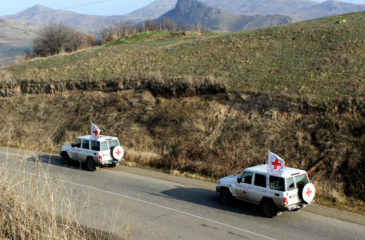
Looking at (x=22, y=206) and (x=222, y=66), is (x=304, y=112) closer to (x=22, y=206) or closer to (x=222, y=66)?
(x=222, y=66)

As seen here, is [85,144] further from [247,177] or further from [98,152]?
[247,177]

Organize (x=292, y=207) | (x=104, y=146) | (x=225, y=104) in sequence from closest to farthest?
(x=292, y=207) → (x=104, y=146) → (x=225, y=104)

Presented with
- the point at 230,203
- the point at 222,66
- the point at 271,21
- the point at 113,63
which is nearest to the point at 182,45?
the point at 113,63

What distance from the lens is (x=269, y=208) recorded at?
37.9 feet

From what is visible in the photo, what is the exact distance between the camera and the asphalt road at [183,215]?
998cm

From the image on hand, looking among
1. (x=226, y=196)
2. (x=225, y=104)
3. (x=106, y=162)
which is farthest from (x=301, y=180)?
(x=225, y=104)

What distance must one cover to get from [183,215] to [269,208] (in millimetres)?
2778

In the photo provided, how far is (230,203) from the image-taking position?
12.9 meters

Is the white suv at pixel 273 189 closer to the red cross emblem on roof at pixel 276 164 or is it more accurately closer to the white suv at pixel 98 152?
the red cross emblem on roof at pixel 276 164

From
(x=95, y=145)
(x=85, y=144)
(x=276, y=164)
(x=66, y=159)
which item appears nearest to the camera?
(x=276, y=164)

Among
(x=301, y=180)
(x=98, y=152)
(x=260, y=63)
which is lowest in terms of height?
(x=98, y=152)

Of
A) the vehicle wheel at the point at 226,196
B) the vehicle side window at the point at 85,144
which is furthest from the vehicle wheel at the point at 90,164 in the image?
the vehicle wheel at the point at 226,196

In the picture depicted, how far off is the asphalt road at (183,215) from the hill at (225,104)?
1951mm

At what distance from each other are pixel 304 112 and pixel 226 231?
34.0 feet
